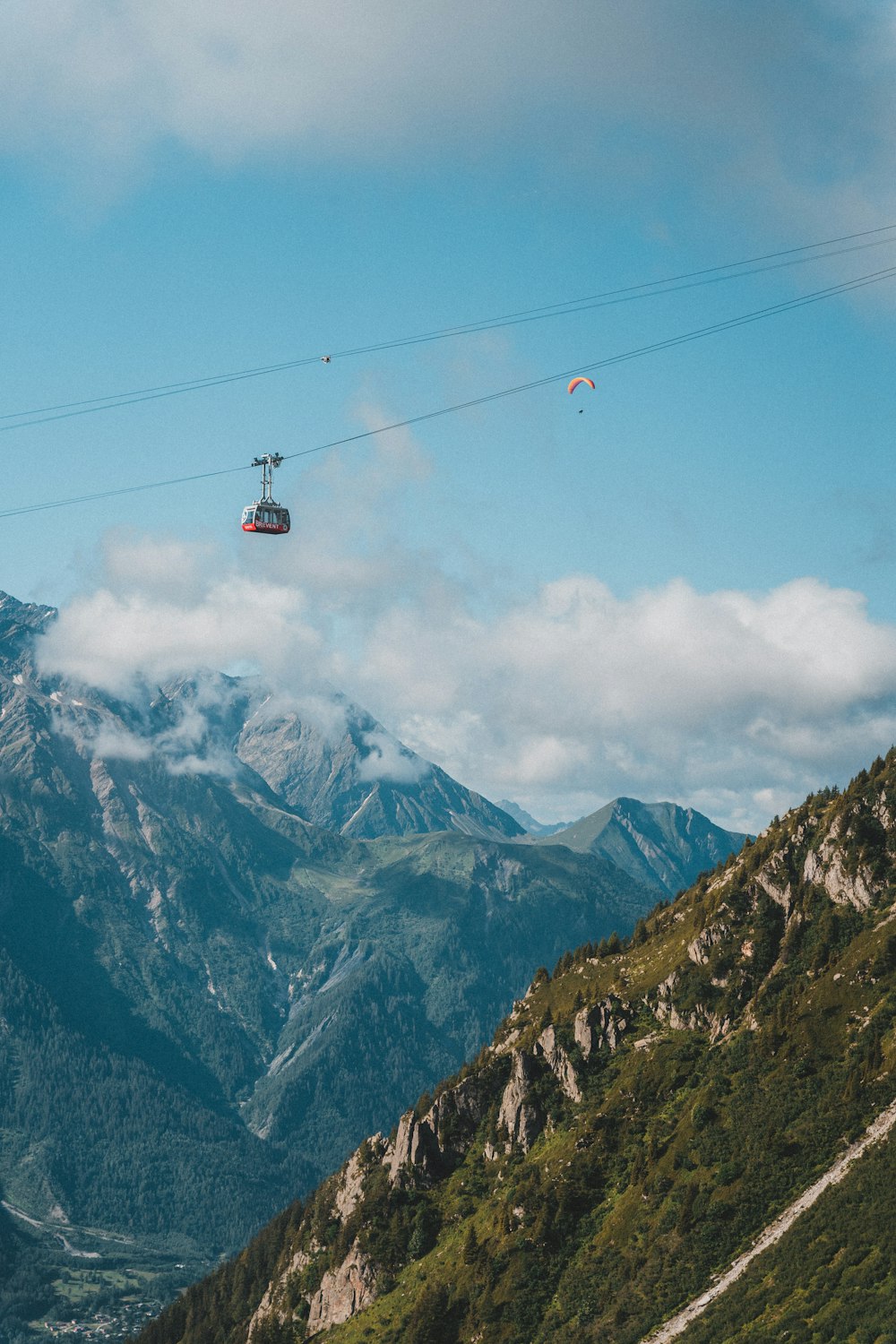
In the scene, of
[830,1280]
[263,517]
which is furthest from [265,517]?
[830,1280]

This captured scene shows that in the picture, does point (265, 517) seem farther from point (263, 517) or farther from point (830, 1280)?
point (830, 1280)

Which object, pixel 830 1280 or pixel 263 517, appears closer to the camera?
pixel 830 1280

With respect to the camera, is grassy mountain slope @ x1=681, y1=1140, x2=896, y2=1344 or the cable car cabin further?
the cable car cabin

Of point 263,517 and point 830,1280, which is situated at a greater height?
point 263,517

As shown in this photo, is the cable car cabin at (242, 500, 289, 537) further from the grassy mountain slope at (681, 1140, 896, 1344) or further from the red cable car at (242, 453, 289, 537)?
the grassy mountain slope at (681, 1140, 896, 1344)

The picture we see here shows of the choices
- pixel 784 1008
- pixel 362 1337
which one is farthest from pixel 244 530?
pixel 362 1337

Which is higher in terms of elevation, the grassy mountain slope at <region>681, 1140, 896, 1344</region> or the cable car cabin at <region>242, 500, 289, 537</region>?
the cable car cabin at <region>242, 500, 289, 537</region>

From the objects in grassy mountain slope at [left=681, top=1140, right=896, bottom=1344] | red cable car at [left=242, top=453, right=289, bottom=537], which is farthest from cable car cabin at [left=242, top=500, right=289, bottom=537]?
grassy mountain slope at [left=681, top=1140, right=896, bottom=1344]

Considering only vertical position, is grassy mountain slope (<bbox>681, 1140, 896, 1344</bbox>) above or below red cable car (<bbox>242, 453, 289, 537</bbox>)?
below

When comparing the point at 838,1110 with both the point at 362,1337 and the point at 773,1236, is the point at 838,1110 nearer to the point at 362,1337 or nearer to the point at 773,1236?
the point at 773,1236

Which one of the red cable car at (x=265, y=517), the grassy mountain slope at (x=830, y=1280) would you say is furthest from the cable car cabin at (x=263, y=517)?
the grassy mountain slope at (x=830, y=1280)
